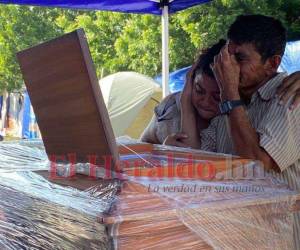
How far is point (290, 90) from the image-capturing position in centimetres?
162

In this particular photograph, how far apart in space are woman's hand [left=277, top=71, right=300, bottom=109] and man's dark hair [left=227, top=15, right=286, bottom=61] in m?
0.16

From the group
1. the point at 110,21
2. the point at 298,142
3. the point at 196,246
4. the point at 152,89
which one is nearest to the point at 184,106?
the point at 298,142

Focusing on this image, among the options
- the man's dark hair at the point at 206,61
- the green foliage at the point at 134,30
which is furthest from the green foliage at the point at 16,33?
the man's dark hair at the point at 206,61

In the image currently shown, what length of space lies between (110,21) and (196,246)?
1247 centimetres

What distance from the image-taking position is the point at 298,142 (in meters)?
1.61

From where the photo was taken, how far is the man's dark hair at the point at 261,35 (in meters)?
1.79

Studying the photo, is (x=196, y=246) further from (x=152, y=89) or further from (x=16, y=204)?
(x=152, y=89)

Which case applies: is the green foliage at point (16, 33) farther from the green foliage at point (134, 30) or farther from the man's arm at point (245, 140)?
the man's arm at point (245, 140)

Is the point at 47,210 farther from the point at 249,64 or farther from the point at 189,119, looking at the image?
the point at 189,119

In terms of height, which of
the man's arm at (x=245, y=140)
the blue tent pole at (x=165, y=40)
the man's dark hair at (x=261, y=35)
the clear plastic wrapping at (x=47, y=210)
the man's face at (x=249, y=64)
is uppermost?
the blue tent pole at (x=165, y=40)

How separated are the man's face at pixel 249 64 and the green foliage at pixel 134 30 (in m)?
2.44

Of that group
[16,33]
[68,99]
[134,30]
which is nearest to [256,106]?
[68,99]

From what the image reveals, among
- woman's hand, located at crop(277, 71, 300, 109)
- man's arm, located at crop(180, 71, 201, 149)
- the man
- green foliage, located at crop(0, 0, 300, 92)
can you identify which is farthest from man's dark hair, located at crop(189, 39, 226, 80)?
green foliage, located at crop(0, 0, 300, 92)

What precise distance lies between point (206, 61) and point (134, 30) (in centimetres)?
919
